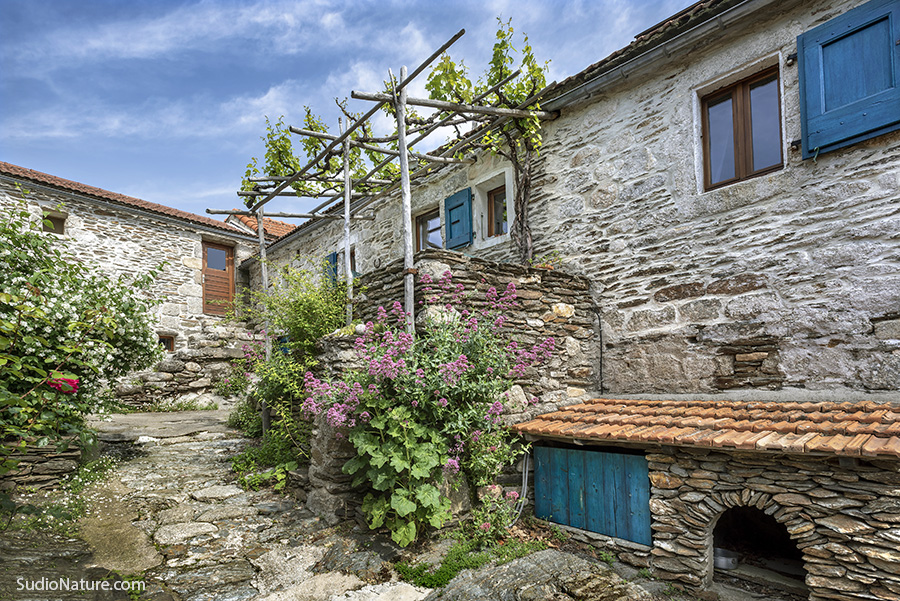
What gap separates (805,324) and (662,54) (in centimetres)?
311

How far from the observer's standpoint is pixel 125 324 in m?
5.50

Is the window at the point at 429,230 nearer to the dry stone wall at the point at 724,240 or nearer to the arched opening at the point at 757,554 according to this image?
the dry stone wall at the point at 724,240

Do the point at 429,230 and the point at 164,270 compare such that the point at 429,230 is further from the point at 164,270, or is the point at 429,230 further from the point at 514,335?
the point at 164,270

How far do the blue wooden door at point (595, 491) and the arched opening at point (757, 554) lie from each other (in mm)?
788

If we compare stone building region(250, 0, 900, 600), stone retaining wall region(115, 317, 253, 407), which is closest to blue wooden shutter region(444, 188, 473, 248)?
stone building region(250, 0, 900, 600)

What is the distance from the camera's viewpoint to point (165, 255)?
11.8m

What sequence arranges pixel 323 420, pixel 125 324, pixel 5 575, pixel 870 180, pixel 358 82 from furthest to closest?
pixel 125 324 → pixel 358 82 → pixel 323 420 → pixel 870 180 → pixel 5 575

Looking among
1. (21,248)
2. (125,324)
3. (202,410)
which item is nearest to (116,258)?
(202,410)

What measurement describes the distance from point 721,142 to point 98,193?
12138 millimetres

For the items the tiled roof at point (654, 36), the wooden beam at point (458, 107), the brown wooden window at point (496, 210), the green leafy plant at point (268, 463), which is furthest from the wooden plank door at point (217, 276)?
the tiled roof at point (654, 36)

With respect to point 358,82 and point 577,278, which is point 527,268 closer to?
point 577,278

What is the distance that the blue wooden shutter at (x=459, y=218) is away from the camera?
293 inches

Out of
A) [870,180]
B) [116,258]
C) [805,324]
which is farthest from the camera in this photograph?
[116,258]

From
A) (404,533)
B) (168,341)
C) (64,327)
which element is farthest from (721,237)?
(168,341)
